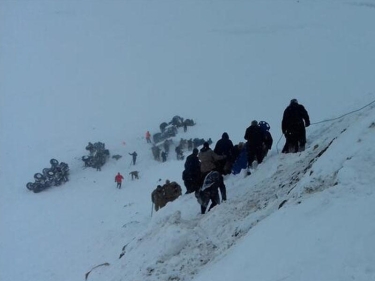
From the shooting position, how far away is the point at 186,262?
26.7 ft

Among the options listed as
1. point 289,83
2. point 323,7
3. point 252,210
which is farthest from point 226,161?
point 323,7

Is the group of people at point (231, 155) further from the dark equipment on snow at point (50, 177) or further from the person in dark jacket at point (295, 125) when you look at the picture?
the dark equipment on snow at point (50, 177)

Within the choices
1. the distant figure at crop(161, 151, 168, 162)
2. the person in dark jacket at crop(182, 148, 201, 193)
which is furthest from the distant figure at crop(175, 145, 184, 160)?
the person in dark jacket at crop(182, 148, 201, 193)

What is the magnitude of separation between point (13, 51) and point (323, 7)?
3725 cm

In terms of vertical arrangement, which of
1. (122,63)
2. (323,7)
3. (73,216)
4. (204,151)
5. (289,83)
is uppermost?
(323,7)

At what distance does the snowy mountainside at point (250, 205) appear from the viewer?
673cm

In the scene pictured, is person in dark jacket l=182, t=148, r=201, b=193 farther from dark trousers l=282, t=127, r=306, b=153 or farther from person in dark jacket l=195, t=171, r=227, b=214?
dark trousers l=282, t=127, r=306, b=153

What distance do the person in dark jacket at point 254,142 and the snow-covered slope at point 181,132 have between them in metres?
0.36

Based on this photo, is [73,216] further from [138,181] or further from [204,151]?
[204,151]

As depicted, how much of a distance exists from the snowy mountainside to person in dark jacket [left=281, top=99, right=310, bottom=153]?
0.57m

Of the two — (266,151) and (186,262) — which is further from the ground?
(266,151)

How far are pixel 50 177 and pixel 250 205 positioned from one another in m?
17.5

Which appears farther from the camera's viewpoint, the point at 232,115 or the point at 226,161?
the point at 232,115

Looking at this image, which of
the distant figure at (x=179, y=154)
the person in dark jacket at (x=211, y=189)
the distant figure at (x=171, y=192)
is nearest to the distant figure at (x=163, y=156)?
the distant figure at (x=179, y=154)
